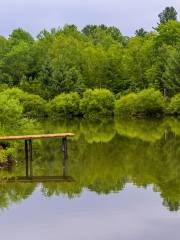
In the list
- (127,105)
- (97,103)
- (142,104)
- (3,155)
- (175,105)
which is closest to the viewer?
(3,155)

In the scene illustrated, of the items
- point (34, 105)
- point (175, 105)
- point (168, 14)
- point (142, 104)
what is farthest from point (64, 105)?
point (168, 14)

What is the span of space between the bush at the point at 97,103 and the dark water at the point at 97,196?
34.1 m

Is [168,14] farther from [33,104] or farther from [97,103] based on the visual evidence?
[33,104]

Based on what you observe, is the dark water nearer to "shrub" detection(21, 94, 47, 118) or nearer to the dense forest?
"shrub" detection(21, 94, 47, 118)

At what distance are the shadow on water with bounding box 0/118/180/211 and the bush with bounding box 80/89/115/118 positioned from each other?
2885 centimetres

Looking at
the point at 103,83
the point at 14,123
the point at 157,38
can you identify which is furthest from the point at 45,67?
the point at 14,123

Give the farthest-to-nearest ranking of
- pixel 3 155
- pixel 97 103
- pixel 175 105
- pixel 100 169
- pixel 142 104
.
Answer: pixel 97 103 → pixel 142 104 → pixel 175 105 → pixel 3 155 → pixel 100 169

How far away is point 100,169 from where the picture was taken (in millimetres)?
26062

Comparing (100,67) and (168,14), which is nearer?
(100,67)

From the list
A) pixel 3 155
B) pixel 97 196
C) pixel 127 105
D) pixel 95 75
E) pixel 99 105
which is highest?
pixel 95 75

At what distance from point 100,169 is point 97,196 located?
235 inches

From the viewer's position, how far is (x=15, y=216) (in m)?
17.3

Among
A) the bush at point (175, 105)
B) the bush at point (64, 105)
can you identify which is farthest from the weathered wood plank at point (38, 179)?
the bush at point (64, 105)

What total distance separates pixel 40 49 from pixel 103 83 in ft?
57.8
